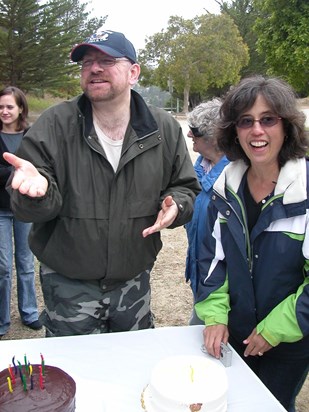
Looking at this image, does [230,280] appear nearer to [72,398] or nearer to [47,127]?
[72,398]

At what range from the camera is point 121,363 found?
1.45 metres

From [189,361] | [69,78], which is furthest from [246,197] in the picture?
[69,78]

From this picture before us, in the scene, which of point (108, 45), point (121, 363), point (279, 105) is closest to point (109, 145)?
point (108, 45)

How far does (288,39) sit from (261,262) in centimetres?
1577

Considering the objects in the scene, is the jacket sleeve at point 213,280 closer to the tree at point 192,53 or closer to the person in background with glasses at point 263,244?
the person in background with glasses at point 263,244

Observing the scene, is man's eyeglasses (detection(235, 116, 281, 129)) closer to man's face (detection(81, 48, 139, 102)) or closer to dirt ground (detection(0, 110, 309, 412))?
man's face (detection(81, 48, 139, 102))

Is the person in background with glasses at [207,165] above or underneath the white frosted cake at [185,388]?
above

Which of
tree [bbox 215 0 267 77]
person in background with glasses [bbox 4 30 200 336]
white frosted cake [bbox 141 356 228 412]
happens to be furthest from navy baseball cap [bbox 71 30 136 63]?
tree [bbox 215 0 267 77]

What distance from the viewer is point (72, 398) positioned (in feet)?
3.73

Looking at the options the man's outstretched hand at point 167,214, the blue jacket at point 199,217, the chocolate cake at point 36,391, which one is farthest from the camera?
the blue jacket at point 199,217

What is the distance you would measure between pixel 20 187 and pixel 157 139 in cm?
72

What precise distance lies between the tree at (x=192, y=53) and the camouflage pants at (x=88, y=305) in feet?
112

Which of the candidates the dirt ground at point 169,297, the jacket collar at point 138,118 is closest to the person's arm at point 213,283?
the jacket collar at point 138,118

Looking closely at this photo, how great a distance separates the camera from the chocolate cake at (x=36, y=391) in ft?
3.54
